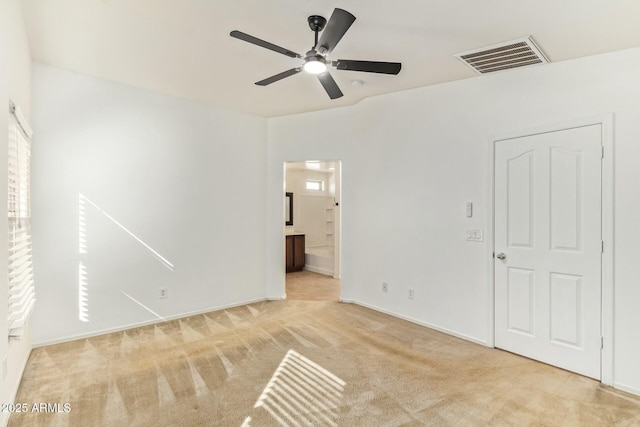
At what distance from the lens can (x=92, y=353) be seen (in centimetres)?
302

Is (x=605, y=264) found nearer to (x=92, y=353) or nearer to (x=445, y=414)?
(x=445, y=414)

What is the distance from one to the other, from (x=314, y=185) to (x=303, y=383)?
6159 millimetres

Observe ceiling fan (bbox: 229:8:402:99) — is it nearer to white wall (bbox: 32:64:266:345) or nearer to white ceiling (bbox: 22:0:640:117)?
white ceiling (bbox: 22:0:640:117)

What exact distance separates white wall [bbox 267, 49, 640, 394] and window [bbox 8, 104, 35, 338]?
2772mm

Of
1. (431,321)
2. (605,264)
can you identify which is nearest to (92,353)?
(431,321)

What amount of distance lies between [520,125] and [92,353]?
4499 millimetres

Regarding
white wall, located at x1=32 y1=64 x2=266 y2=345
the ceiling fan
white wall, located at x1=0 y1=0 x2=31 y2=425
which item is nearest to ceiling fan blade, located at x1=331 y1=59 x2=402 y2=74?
the ceiling fan

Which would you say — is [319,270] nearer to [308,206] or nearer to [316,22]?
[308,206]

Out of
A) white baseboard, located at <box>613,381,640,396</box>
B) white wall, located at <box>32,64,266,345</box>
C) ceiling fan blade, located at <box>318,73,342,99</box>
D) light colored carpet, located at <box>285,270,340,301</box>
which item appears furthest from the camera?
light colored carpet, located at <box>285,270,340,301</box>

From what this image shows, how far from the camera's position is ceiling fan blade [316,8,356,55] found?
1.84m

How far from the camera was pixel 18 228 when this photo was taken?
8.04 ft

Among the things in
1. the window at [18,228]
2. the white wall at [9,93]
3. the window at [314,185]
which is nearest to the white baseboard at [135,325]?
the white wall at [9,93]

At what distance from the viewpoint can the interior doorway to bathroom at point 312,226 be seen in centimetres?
621

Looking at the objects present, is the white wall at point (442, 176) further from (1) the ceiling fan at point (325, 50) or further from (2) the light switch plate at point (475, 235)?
(1) the ceiling fan at point (325, 50)
